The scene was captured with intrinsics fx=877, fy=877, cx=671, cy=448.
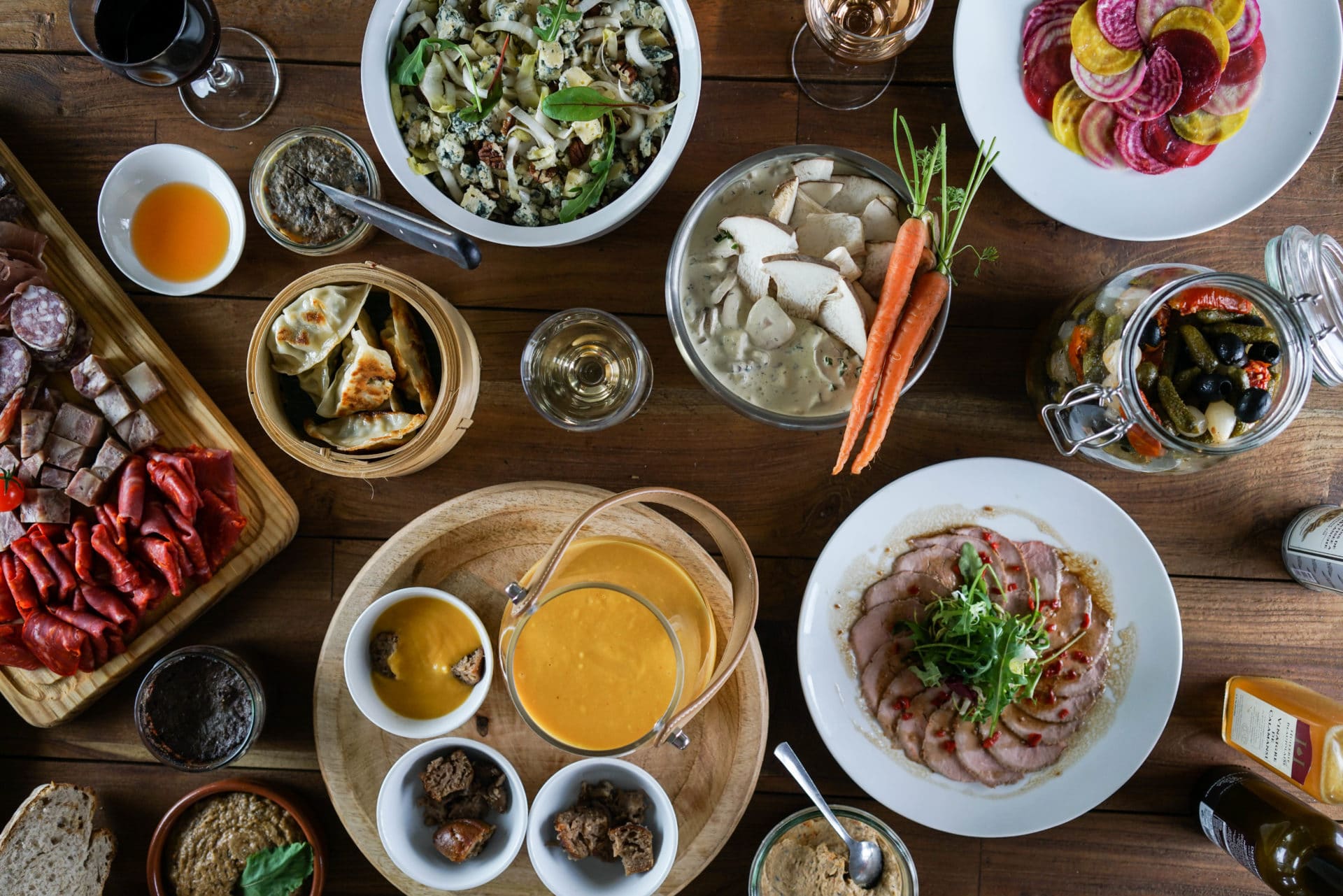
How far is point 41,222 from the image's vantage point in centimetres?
166

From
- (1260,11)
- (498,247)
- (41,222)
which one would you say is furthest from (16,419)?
(1260,11)

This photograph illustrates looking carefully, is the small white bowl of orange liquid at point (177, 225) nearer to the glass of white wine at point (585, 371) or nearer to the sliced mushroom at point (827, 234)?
→ the glass of white wine at point (585, 371)

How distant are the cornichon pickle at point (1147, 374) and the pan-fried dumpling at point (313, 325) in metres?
1.28

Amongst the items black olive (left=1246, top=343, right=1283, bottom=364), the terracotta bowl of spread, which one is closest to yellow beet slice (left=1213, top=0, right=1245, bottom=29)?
black olive (left=1246, top=343, right=1283, bottom=364)

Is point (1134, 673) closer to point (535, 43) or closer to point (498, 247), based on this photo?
point (498, 247)

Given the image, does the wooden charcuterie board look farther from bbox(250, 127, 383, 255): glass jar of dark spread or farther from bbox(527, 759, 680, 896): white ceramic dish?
bbox(527, 759, 680, 896): white ceramic dish

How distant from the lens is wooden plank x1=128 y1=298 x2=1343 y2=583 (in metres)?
1.70

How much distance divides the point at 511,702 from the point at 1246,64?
1741 mm

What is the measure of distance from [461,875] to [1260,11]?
2074 millimetres

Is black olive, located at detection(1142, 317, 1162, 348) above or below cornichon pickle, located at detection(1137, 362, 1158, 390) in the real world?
above

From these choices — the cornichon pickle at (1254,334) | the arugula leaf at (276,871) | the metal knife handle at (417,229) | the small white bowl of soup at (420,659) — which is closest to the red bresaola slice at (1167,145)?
the cornichon pickle at (1254,334)

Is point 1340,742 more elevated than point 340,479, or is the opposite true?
point 1340,742

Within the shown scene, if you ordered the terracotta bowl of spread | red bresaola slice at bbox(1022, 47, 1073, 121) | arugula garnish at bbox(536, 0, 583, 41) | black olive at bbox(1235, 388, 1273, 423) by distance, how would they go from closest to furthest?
black olive at bbox(1235, 388, 1273, 423), arugula garnish at bbox(536, 0, 583, 41), red bresaola slice at bbox(1022, 47, 1073, 121), the terracotta bowl of spread

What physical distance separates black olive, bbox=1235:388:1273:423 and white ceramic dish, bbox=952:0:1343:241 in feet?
1.18
